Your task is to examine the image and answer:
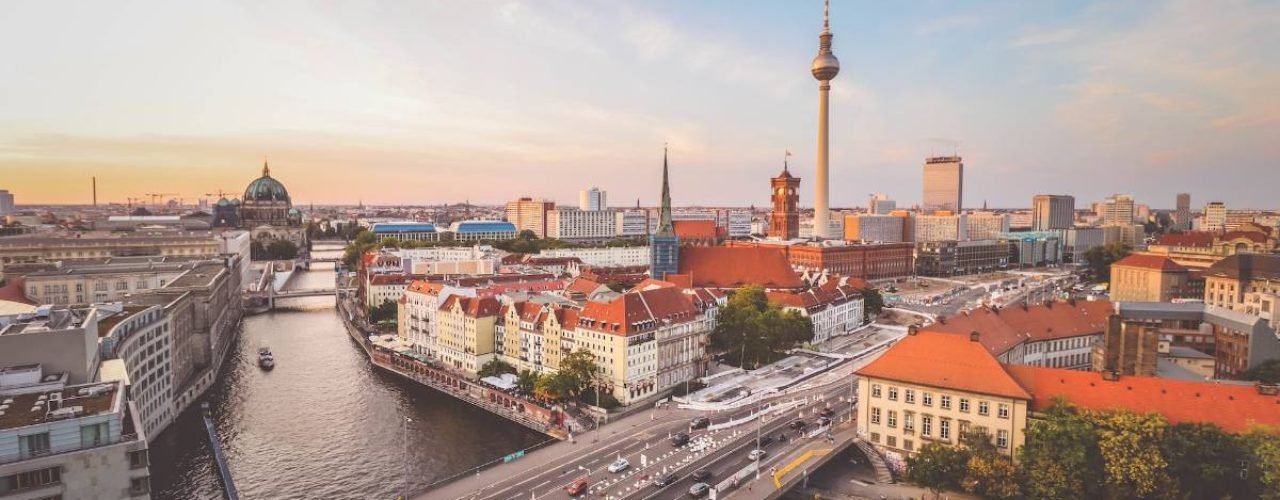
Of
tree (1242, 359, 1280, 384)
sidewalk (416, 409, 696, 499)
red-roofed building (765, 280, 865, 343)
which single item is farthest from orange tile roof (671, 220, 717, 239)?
tree (1242, 359, 1280, 384)

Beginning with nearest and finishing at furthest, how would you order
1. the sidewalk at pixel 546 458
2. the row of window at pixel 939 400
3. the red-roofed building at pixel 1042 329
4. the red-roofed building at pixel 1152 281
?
the row of window at pixel 939 400 < the sidewalk at pixel 546 458 < the red-roofed building at pixel 1042 329 < the red-roofed building at pixel 1152 281

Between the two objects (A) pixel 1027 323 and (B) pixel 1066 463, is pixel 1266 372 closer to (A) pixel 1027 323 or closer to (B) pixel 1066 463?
(A) pixel 1027 323

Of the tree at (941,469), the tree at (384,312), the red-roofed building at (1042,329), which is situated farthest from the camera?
the tree at (384,312)

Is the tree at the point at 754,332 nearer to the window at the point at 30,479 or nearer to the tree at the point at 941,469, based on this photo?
the tree at the point at 941,469

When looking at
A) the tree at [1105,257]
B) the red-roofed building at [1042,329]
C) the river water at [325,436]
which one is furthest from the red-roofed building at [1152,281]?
the river water at [325,436]

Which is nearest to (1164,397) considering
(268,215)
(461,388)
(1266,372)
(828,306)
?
(1266,372)

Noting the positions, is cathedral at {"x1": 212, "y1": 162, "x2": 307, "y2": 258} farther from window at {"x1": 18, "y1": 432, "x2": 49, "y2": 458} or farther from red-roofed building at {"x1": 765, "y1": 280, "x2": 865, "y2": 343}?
window at {"x1": 18, "y1": 432, "x2": 49, "y2": 458}

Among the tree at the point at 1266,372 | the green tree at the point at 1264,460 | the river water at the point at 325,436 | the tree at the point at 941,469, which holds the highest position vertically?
the green tree at the point at 1264,460
